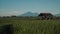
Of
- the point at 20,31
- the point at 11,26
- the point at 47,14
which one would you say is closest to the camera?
the point at 20,31

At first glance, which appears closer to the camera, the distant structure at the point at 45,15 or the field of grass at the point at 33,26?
the field of grass at the point at 33,26

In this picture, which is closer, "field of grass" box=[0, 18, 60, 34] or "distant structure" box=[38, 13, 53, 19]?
"field of grass" box=[0, 18, 60, 34]

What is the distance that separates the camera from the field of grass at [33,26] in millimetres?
2648

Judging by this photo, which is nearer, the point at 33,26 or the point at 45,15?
the point at 33,26

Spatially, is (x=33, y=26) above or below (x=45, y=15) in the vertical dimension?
below

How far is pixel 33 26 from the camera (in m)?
2.76

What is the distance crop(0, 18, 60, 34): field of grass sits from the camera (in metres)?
2.65

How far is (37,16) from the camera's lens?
294cm

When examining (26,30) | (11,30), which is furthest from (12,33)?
(26,30)

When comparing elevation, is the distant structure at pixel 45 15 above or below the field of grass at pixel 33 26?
above

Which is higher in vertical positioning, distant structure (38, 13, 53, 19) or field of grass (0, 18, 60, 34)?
distant structure (38, 13, 53, 19)

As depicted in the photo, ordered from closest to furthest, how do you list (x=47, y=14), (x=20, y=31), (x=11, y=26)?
(x=20, y=31), (x=11, y=26), (x=47, y=14)

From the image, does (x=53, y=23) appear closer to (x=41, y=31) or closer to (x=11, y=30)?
(x=41, y=31)

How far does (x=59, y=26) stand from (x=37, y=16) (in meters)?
0.43
